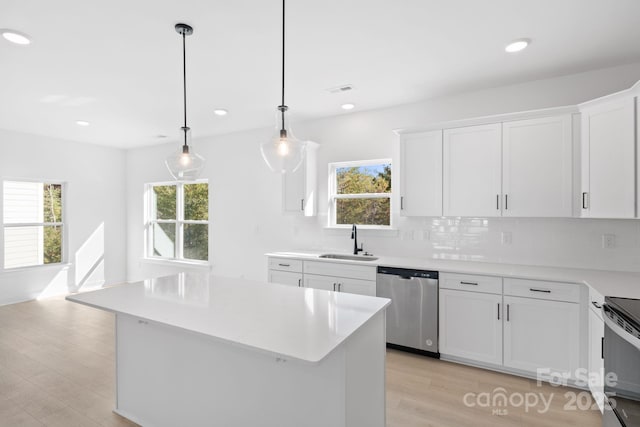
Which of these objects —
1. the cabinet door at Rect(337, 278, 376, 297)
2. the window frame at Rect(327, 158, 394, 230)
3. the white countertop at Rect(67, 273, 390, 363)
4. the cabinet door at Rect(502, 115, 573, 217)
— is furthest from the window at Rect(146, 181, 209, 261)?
the cabinet door at Rect(502, 115, 573, 217)

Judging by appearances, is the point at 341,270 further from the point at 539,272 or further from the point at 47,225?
the point at 47,225

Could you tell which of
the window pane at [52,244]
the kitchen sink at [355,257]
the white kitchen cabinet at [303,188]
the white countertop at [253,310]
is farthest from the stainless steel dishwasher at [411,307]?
the window pane at [52,244]

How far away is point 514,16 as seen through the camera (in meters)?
2.20

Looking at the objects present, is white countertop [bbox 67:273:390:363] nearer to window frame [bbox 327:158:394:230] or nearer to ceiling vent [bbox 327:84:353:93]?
window frame [bbox 327:158:394:230]

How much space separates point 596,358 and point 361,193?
107 inches

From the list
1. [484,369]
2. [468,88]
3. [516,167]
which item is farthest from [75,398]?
[468,88]

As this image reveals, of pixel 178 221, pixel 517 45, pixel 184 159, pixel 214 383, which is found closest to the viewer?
pixel 214 383

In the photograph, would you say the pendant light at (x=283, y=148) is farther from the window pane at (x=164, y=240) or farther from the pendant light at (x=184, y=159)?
the window pane at (x=164, y=240)

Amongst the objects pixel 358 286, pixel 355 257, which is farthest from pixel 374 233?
pixel 358 286

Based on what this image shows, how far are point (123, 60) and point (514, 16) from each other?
2952 mm

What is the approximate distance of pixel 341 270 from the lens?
365cm

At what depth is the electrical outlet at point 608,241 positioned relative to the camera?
2.95m

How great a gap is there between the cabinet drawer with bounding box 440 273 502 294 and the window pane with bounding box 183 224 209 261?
403cm

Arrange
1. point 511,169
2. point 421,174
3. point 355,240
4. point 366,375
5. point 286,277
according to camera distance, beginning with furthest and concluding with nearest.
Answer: point 355,240, point 286,277, point 421,174, point 511,169, point 366,375
